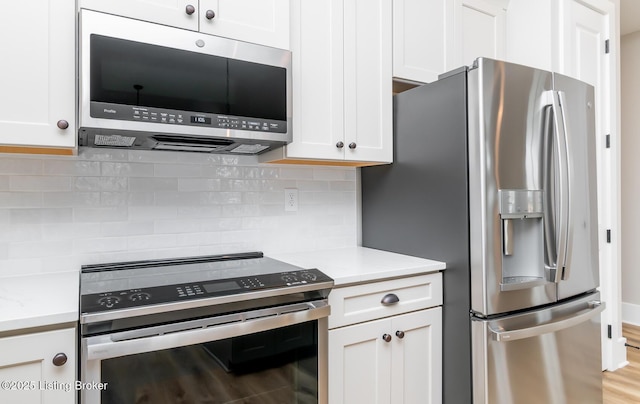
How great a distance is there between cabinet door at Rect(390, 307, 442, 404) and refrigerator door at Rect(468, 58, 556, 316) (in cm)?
24

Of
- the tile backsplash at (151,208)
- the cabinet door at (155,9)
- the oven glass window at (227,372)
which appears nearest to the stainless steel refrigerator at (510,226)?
the tile backsplash at (151,208)

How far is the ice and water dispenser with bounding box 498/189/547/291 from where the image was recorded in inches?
64.2

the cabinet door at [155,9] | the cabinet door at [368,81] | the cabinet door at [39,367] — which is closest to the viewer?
the cabinet door at [39,367]

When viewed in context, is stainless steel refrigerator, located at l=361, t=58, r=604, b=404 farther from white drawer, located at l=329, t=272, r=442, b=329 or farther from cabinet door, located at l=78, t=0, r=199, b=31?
cabinet door, located at l=78, t=0, r=199, b=31

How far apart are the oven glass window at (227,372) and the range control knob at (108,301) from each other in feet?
0.50

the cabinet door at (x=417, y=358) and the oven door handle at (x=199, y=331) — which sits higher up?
the oven door handle at (x=199, y=331)

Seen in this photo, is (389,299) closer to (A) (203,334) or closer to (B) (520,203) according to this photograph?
(B) (520,203)

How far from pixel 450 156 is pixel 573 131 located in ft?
2.07

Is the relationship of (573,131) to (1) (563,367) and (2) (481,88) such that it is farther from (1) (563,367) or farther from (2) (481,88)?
(1) (563,367)

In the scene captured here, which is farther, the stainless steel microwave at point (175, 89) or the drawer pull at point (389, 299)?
the drawer pull at point (389, 299)

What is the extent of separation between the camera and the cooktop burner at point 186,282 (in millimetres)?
1152

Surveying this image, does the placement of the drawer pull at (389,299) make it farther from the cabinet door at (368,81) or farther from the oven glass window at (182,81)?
the oven glass window at (182,81)

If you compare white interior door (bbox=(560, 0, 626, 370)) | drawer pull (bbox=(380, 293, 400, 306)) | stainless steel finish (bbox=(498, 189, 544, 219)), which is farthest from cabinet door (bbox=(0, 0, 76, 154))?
white interior door (bbox=(560, 0, 626, 370))

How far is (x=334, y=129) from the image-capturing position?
186 centimetres
